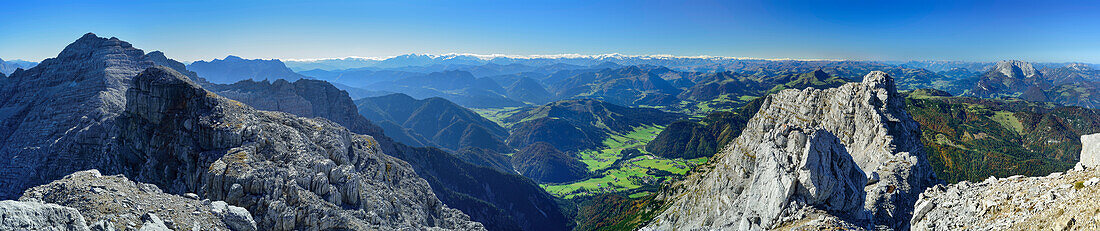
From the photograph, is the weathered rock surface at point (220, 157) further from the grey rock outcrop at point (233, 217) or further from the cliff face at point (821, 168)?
the cliff face at point (821, 168)

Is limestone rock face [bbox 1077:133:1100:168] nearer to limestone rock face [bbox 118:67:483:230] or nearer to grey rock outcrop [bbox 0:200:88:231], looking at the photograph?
grey rock outcrop [bbox 0:200:88:231]

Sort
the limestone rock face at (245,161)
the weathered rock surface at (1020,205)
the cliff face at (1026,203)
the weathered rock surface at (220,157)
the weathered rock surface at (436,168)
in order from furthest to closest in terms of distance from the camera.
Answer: the weathered rock surface at (436,168)
the weathered rock surface at (220,157)
the limestone rock face at (245,161)
the cliff face at (1026,203)
the weathered rock surface at (1020,205)

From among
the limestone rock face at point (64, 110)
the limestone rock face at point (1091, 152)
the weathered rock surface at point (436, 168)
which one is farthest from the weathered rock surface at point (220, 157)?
the limestone rock face at point (1091, 152)

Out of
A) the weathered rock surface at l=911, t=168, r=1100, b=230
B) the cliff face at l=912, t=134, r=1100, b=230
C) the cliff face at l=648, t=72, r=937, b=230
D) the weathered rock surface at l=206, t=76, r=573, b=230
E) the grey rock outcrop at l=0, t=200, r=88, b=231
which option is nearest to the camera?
the grey rock outcrop at l=0, t=200, r=88, b=231

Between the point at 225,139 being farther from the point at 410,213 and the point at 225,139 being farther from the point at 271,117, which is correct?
the point at 410,213

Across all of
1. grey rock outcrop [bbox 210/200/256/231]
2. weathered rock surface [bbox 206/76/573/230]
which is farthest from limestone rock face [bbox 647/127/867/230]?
weathered rock surface [bbox 206/76/573/230]

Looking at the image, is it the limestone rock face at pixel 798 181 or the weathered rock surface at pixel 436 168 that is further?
the weathered rock surface at pixel 436 168
